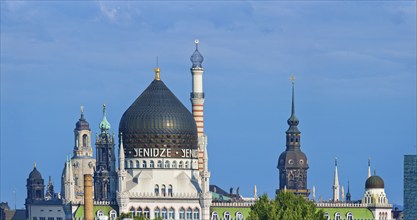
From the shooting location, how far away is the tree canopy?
172 meters

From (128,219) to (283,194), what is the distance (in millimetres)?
14863

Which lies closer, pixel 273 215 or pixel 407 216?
pixel 273 215

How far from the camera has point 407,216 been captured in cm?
18862

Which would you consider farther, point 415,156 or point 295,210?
point 415,156

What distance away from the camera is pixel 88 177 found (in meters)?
172

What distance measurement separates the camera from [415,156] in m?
194

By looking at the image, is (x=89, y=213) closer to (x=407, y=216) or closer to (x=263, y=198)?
(x=263, y=198)

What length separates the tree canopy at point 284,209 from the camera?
17212 centimetres

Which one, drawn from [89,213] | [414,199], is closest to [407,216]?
[414,199]

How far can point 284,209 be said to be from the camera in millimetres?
177875

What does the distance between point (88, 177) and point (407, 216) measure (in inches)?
1179

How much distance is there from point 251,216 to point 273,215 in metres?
1.89

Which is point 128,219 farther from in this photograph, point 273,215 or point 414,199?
point 414,199

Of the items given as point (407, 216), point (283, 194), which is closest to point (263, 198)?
point (283, 194)
